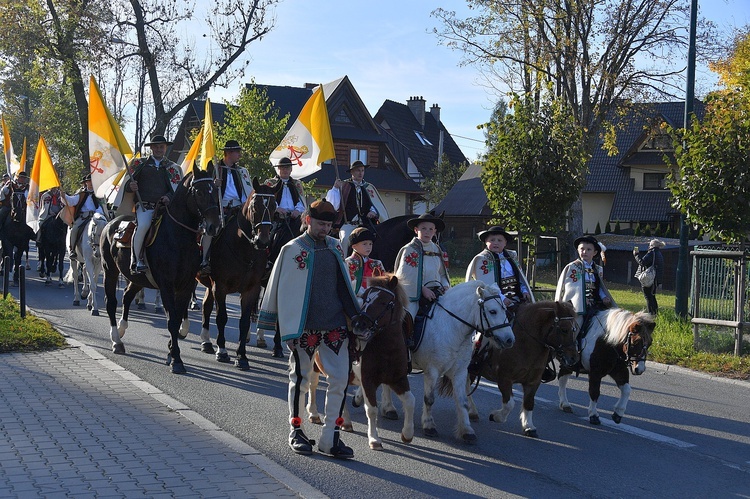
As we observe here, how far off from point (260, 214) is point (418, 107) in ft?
198

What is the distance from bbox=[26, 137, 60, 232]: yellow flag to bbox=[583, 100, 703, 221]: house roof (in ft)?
107

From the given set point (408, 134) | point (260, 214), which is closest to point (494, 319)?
point (260, 214)

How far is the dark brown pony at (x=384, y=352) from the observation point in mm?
7395

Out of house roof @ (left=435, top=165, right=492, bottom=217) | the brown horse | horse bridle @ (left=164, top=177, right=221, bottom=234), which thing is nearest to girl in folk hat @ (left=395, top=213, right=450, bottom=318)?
the brown horse

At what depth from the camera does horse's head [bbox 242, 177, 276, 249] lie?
35.4ft

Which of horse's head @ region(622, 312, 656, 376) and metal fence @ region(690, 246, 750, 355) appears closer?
horse's head @ region(622, 312, 656, 376)

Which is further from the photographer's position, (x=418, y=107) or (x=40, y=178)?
(x=418, y=107)

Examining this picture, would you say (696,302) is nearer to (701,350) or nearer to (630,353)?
(701,350)

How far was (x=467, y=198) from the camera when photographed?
4950 cm

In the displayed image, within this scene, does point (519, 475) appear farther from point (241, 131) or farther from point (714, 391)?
point (241, 131)

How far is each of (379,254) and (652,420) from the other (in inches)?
153

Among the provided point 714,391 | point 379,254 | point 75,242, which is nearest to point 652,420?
point 714,391

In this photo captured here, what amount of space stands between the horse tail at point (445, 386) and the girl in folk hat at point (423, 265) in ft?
2.43

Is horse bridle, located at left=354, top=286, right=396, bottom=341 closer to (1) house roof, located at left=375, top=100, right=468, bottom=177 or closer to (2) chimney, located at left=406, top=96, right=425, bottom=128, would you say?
(1) house roof, located at left=375, top=100, right=468, bottom=177
